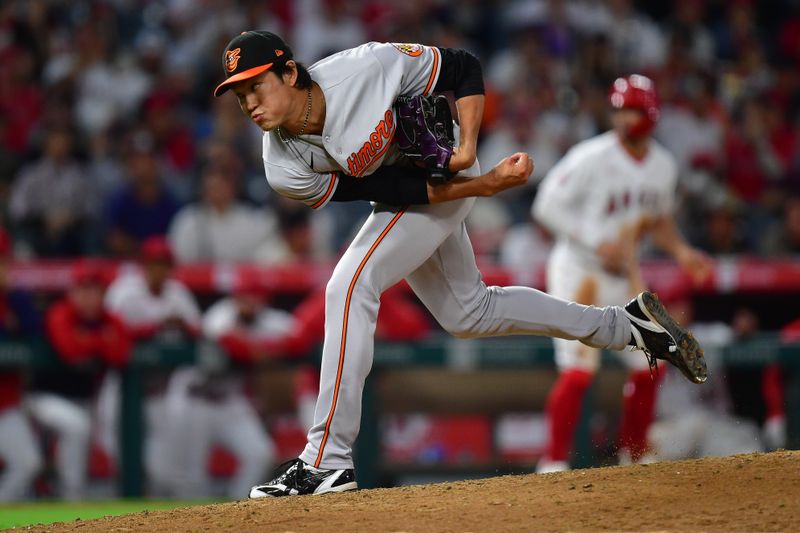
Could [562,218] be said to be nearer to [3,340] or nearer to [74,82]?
[3,340]

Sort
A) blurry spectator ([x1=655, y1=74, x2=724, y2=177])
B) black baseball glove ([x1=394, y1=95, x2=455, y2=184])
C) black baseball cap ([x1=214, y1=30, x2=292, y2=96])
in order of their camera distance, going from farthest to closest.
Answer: blurry spectator ([x1=655, y1=74, x2=724, y2=177]), black baseball glove ([x1=394, y1=95, x2=455, y2=184]), black baseball cap ([x1=214, y1=30, x2=292, y2=96])

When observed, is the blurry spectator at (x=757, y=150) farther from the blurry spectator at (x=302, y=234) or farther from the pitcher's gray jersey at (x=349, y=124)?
the pitcher's gray jersey at (x=349, y=124)

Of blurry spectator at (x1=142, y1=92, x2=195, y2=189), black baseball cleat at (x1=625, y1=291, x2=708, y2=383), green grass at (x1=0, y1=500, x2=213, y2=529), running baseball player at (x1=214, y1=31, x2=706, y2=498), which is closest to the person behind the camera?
running baseball player at (x1=214, y1=31, x2=706, y2=498)

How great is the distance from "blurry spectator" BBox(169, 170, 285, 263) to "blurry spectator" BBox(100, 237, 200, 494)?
895 mm

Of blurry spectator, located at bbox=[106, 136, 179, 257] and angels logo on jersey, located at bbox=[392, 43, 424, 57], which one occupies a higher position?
angels logo on jersey, located at bbox=[392, 43, 424, 57]

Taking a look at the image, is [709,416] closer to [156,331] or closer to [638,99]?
[638,99]

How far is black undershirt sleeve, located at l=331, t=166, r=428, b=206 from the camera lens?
4.50 metres

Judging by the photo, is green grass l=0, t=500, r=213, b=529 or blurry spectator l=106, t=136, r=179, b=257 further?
blurry spectator l=106, t=136, r=179, b=257

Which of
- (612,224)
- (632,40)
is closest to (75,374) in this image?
(612,224)

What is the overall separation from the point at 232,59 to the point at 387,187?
2.40 feet

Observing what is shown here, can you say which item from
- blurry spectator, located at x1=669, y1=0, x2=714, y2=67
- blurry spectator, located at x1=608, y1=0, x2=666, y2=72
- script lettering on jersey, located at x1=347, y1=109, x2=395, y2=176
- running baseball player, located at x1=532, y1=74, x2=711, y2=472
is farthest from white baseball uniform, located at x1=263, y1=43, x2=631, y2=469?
blurry spectator, located at x1=669, y1=0, x2=714, y2=67

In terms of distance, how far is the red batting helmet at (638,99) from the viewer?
22.7ft

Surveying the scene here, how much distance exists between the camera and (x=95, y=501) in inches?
292

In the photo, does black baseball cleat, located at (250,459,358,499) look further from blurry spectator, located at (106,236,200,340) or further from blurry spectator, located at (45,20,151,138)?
blurry spectator, located at (45,20,151,138)
